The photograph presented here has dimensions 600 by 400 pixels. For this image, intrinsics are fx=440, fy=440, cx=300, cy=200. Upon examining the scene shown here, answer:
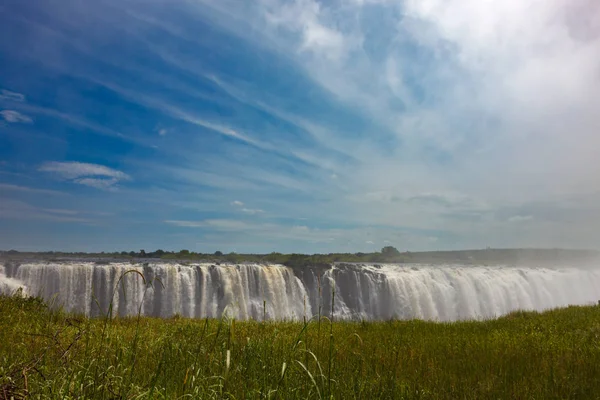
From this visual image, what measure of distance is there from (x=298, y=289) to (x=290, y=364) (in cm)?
2637

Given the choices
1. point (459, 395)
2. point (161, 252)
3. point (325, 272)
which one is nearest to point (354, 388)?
point (459, 395)

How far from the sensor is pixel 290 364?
214 inches

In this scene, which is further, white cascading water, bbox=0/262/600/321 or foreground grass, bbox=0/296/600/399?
white cascading water, bbox=0/262/600/321

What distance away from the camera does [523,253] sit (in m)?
99.8

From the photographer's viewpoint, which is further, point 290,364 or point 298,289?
point 298,289

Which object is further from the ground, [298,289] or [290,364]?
[290,364]

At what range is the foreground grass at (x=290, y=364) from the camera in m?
4.25

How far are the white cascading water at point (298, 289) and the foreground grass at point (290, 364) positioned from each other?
1079 cm

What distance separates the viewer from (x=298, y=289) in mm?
31438

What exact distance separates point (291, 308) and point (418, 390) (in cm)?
2546

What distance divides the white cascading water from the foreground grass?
1079cm

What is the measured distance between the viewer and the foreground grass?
4.25m

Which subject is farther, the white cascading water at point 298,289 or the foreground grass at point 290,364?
the white cascading water at point 298,289

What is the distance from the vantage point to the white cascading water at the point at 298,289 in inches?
977
